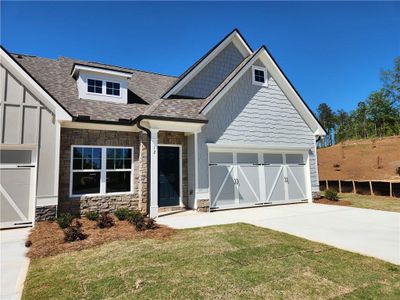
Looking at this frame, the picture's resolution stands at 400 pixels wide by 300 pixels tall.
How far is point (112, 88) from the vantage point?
35.7 feet

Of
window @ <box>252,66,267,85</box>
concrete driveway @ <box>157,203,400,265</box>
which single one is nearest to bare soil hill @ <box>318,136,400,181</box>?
concrete driveway @ <box>157,203,400,265</box>

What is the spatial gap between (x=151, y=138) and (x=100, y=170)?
7.67 feet

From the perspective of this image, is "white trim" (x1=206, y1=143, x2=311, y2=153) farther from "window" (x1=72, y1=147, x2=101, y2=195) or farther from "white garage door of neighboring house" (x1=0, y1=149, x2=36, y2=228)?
"white garage door of neighboring house" (x1=0, y1=149, x2=36, y2=228)

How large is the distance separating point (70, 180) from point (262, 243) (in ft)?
22.7

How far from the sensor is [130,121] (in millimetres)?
9391

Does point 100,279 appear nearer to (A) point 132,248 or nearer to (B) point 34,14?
(A) point 132,248

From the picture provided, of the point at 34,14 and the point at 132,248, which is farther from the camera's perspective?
the point at 34,14

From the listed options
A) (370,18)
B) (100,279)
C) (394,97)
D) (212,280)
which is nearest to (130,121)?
(100,279)

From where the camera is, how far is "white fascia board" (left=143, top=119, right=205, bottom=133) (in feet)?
29.9

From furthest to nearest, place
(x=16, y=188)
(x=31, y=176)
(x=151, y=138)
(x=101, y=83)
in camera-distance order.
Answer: (x=101, y=83)
(x=151, y=138)
(x=31, y=176)
(x=16, y=188)

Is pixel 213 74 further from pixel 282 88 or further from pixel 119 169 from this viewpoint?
pixel 119 169

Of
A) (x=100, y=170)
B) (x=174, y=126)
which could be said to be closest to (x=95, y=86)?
(x=100, y=170)

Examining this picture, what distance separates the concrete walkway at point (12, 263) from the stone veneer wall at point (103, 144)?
1.80 metres

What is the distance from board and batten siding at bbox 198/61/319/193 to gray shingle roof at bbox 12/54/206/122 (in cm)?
105
